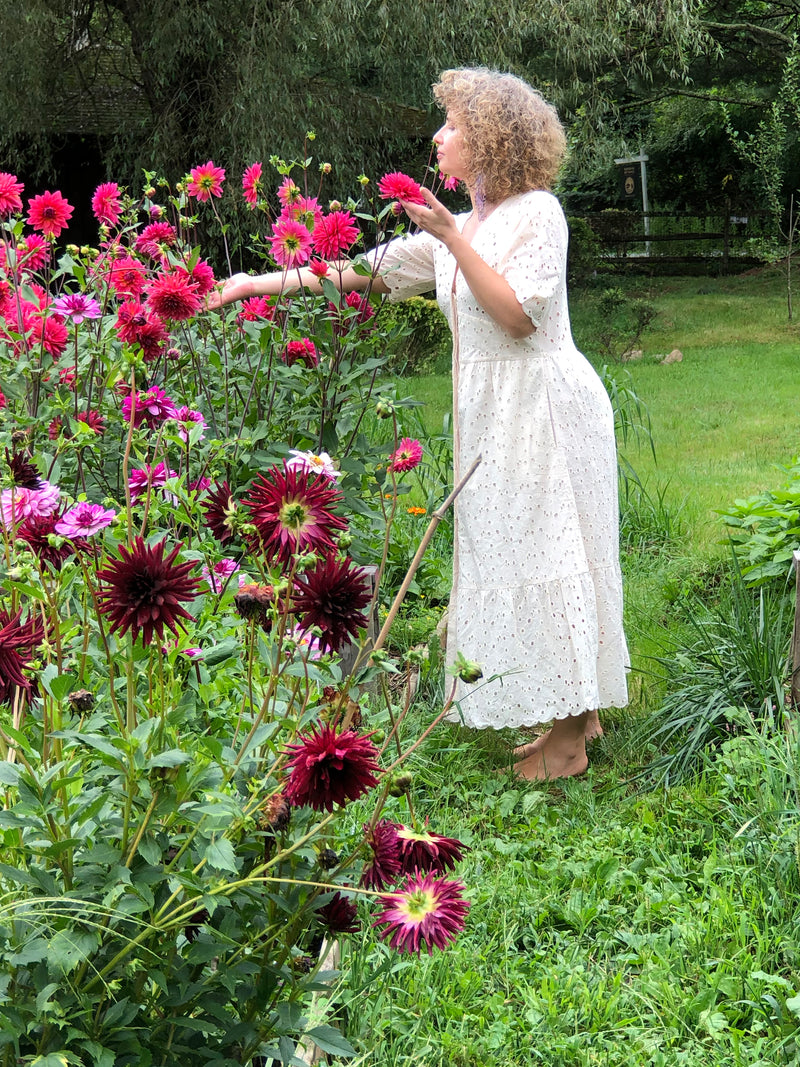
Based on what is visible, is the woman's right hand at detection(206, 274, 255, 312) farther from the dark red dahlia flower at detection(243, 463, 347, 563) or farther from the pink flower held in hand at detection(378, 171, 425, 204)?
the dark red dahlia flower at detection(243, 463, 347, 563)

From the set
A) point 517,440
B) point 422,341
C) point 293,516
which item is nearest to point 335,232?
point 517,440

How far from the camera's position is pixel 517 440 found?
→ 9.23 feet

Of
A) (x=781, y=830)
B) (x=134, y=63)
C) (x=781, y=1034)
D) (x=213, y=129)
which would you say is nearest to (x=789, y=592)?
(x=781, y=830)

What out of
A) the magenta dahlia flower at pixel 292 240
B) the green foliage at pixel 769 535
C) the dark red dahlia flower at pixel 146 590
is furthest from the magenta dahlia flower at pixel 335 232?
the green foliage at pixel 769 535

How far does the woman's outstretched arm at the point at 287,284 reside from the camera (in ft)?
9.02

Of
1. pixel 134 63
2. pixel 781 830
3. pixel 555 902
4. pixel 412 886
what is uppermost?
pixel 134 63

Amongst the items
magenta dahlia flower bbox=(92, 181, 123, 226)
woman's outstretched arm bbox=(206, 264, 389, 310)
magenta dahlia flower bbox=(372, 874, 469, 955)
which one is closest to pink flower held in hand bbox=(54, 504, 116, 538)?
magenta dahlia flower bbox=(372, 874, 469, 955)

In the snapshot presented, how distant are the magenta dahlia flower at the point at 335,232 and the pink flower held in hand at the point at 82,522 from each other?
1.16 metres

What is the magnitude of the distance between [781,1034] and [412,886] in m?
1.10

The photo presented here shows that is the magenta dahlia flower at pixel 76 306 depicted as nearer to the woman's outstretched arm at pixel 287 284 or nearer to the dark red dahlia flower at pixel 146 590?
the woman's outstretched arm at pixel 287 284

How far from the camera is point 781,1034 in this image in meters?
1.91

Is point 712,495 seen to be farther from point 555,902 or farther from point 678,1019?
point 678,1019

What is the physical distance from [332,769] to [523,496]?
5.96ft

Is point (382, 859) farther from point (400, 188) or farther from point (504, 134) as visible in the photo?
point (504, 134)
